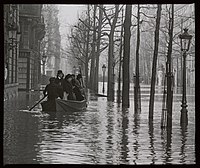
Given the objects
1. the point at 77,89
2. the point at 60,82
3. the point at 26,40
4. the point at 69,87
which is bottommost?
the point at 77,89

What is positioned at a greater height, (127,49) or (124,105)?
(127,49)

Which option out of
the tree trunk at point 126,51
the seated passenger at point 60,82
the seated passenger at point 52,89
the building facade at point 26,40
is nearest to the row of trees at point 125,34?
the tree trunk at point 126,51

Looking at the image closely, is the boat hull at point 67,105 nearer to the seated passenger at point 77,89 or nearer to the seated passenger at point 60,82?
the seated passenger at point 60,82

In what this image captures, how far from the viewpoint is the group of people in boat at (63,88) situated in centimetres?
2361

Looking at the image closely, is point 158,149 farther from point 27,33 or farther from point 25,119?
point 27,33

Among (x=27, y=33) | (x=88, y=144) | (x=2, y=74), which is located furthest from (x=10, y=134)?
(x=27, y=33)

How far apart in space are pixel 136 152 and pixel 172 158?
102 cm

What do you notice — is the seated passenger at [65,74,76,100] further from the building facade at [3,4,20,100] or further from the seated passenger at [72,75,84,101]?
the building facade at [3,4,20,100]

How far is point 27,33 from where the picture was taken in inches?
1972

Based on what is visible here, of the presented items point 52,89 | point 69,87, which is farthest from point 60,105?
point 69,87

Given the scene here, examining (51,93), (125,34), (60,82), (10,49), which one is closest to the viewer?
(51,93)

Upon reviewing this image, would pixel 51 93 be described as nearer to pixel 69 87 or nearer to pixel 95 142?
pixel 69 87

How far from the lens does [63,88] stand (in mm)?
24609

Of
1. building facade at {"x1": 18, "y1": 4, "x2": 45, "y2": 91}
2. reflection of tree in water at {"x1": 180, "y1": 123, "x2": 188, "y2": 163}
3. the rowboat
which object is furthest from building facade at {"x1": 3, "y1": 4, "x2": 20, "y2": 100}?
reflection of tree in water at {"x1": 180, "y1": 123, "x2": 188, "y2": 163}
